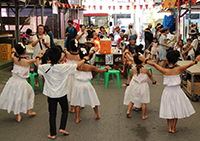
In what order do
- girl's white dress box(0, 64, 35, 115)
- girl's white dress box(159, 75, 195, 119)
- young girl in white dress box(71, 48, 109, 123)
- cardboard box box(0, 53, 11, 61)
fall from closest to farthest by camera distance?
girl's white dress box(159, 75, 195, 119), young girl in white dress box(71, 48, 109, 123), girl's white dress box(0, 64, 35, 115), cardboard box box(0, 53, 11, 61)

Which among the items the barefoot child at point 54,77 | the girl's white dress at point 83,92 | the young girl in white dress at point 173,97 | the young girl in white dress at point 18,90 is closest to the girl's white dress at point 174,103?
the young girl in white dress at point 173,97

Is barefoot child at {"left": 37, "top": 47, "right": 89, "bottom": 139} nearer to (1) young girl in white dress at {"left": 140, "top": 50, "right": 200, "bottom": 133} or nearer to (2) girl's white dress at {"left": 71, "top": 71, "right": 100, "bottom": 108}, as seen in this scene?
(2) girl's white dress at {"left": 71, "top": 71, "right": 100, "bottom": 108}

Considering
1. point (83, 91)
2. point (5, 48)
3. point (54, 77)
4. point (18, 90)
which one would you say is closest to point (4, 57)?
point (5, 48)

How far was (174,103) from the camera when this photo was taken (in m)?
5.20

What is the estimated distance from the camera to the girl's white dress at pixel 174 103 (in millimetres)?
5172

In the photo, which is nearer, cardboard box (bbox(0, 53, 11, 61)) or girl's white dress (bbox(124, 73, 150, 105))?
girl's white dress (bbox(124, 73, 150, 105))

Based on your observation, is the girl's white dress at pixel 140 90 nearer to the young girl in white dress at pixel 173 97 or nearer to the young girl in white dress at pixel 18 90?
the young girl in white dress at pixel 173 97

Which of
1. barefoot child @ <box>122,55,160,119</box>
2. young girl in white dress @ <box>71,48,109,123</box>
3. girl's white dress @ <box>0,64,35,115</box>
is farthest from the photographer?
barefoot child @ <box>122,55,160,119</box>

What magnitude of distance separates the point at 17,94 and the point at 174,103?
10.3 feet

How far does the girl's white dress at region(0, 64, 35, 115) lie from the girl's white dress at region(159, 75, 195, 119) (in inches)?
110

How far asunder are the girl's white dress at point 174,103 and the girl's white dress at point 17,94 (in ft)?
9.17

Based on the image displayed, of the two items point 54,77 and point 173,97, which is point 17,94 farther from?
point 173,97

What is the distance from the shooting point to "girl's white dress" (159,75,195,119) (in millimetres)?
5172

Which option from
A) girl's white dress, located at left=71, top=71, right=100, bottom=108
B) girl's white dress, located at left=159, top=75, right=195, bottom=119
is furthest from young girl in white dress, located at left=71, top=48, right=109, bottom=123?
girl's white dress, located at left=159, top=75, right=195, bottom=119
